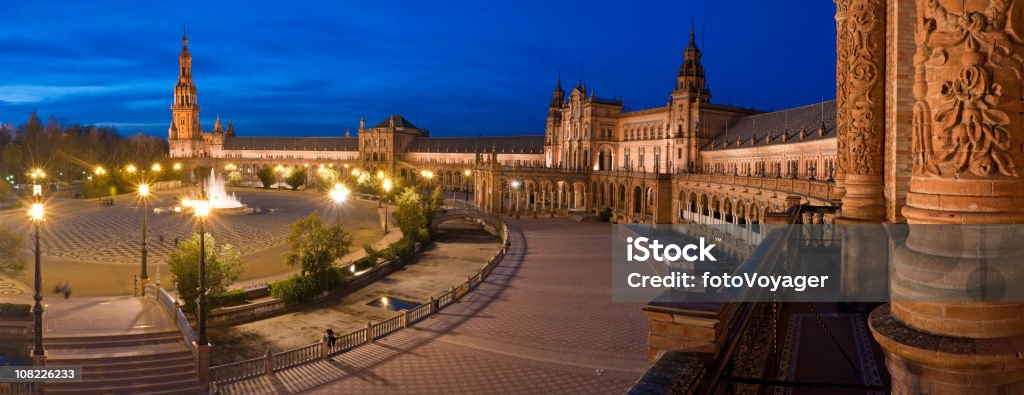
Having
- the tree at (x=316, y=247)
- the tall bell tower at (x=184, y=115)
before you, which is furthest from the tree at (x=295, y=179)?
the tree at (x=316, y=247)

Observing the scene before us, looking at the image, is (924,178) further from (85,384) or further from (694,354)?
(85,384)

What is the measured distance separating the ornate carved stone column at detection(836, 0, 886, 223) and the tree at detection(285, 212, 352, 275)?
2495 cm

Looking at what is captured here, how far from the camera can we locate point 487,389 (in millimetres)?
16672

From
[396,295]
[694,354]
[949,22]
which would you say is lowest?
[396,295]

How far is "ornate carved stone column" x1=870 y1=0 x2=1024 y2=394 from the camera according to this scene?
4520 millimetres

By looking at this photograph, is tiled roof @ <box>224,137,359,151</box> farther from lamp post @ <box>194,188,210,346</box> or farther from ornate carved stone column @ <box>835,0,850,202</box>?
ornate carved stone column @ <box>835,0,850,202</box>

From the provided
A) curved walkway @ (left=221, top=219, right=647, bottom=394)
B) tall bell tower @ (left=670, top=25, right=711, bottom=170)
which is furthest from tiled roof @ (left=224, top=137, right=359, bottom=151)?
curved walkway @ (left=221, top=219, right=647, bottom=394)

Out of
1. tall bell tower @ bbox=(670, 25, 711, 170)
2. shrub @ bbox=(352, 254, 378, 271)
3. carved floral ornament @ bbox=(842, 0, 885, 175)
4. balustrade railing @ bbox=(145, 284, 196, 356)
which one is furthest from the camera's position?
tall bell tower @ bbox=(670, 25, 711, 170)

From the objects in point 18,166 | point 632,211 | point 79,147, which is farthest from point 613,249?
point 79,147

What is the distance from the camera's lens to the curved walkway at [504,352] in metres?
17.3

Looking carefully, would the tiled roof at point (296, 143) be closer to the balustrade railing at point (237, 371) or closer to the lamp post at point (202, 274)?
the balustrade railing at point (237, 371)

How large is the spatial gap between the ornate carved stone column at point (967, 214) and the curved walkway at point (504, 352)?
12.2 meters

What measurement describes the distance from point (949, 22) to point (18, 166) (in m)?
124

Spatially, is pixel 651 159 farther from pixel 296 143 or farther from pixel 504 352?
pixel 296 143
